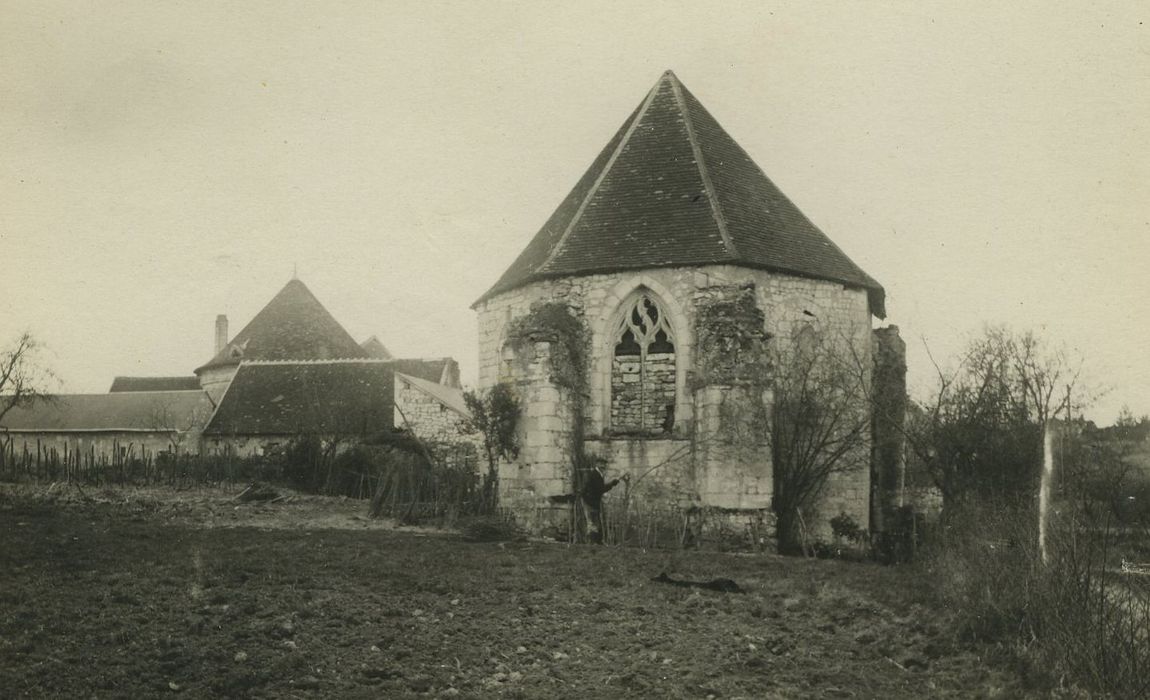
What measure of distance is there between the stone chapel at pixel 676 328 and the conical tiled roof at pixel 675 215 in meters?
0.04

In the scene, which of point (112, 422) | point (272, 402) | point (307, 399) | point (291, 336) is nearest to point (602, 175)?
point (307, 399)

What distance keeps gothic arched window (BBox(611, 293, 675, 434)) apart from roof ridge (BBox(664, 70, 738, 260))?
1.61 metres

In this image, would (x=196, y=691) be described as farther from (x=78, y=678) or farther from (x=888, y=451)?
(x=888, y=451)

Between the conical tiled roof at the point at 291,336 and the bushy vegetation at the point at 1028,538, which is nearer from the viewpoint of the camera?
the bushy vegetation at the point at 1028,538

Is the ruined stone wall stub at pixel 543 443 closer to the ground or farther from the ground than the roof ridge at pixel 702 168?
closer to the ground

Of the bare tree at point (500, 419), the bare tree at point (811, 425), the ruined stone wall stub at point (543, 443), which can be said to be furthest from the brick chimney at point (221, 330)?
the bare tree at point (811, 425)

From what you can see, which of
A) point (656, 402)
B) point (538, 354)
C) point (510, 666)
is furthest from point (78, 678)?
point (656, 402)

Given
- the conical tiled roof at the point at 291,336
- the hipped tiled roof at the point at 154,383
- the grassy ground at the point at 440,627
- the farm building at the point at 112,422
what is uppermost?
the conical tiled roof at the point at 291,336

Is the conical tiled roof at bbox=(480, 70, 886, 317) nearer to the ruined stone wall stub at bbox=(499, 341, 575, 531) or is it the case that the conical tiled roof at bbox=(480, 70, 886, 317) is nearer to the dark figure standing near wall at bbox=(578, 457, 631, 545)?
the ruined stone wall stub at bbox=(499, 341, 575, 531)

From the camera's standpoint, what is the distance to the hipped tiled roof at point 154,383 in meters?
42.8

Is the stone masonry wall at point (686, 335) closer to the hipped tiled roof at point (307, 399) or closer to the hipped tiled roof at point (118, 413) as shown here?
the hipped tiled roof at point (307, 399)

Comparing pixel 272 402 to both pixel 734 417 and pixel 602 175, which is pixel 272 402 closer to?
pixel 602 175

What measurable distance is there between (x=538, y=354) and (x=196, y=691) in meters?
9.18

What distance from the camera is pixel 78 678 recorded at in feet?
20.5
